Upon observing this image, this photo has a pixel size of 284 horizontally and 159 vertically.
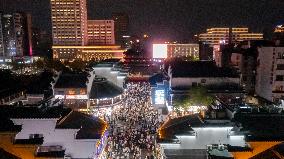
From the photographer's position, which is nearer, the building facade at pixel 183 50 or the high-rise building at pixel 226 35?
the building facade at pixel 183 50

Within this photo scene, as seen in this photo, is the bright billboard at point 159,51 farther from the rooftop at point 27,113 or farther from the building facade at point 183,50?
the rooftop at point 27,113

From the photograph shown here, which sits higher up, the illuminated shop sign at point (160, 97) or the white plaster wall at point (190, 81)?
the white plaster wall at point (190, 81)

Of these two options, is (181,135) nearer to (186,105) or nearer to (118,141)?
(118,141)

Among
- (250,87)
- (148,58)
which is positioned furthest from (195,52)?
(250,87)

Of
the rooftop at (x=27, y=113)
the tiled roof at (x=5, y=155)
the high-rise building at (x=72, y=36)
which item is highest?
the high-rise building at (x=72, y=36)

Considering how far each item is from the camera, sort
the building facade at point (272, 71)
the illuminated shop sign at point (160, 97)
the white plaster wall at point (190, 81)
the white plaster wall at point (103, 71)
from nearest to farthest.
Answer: the illuminated shop sign at point (160, 97) → the white plaster wall at point (190, 81) → the building facade at point (272, 71) → the white plaster wall at point (103, 71)

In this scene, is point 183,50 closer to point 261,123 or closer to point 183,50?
point 183,50

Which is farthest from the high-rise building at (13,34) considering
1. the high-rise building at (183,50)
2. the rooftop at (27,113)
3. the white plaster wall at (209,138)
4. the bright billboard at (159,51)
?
the white plaster wall at (209,138)

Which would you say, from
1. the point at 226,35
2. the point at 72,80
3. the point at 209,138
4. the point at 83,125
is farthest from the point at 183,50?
the point at 209,138
